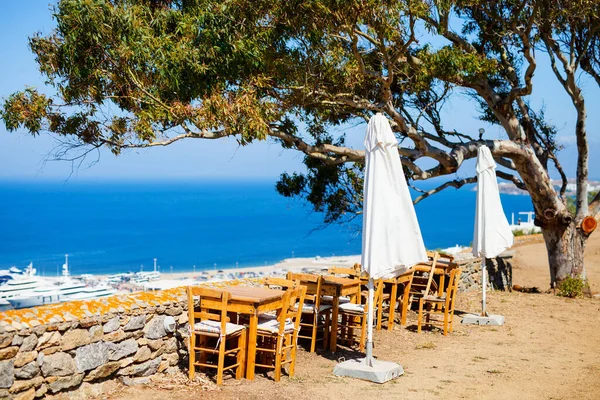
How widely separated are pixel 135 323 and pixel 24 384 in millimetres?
1204

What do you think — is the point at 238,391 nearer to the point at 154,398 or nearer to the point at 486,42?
the point at 154,398

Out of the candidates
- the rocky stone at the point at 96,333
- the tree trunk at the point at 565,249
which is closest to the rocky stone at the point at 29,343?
the rocky stone at the point at 96,333

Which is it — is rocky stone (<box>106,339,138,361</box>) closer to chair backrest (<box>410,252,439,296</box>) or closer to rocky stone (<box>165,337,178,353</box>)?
rocky stone (<box>165,337,178,353</box>)

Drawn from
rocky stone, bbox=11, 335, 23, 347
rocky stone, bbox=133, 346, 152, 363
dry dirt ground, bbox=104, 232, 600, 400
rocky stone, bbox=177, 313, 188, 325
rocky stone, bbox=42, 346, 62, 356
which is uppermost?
rocky stone, bbox=177, 313, 188, 325

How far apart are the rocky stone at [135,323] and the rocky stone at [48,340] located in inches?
28.8

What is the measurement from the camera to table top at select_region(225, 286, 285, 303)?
20.4 feet

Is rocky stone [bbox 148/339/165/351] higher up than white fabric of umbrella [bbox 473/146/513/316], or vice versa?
white fabric of umbrella [bbox 473/146/513/316]

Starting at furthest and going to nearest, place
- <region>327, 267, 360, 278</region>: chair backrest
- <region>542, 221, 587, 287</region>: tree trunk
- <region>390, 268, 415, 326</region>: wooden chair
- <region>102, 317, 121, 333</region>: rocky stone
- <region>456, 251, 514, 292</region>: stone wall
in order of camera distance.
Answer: <region>542, 221, 587, 287</region>: tree trunk, <region>456, 251, 514, 292</region>: stone wall, <region>390, 268, 415, 326</region>: wooden chair, <region>327, 267, 360, 278</region>: chair backrest, <region>102, 317, 121, 333</region>: rocky stone

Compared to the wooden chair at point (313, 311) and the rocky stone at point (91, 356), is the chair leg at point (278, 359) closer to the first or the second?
the wooden chair at point (313, 311)

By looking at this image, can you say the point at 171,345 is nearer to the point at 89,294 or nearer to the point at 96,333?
the point at 96,333

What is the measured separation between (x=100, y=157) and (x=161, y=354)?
4.45m

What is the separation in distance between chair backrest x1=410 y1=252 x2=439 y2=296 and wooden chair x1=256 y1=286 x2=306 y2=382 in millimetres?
3601

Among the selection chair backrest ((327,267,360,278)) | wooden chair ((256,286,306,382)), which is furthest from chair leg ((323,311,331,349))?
chair backrest ((327,267,360,278))

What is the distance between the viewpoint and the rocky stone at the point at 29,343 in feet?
17.1
